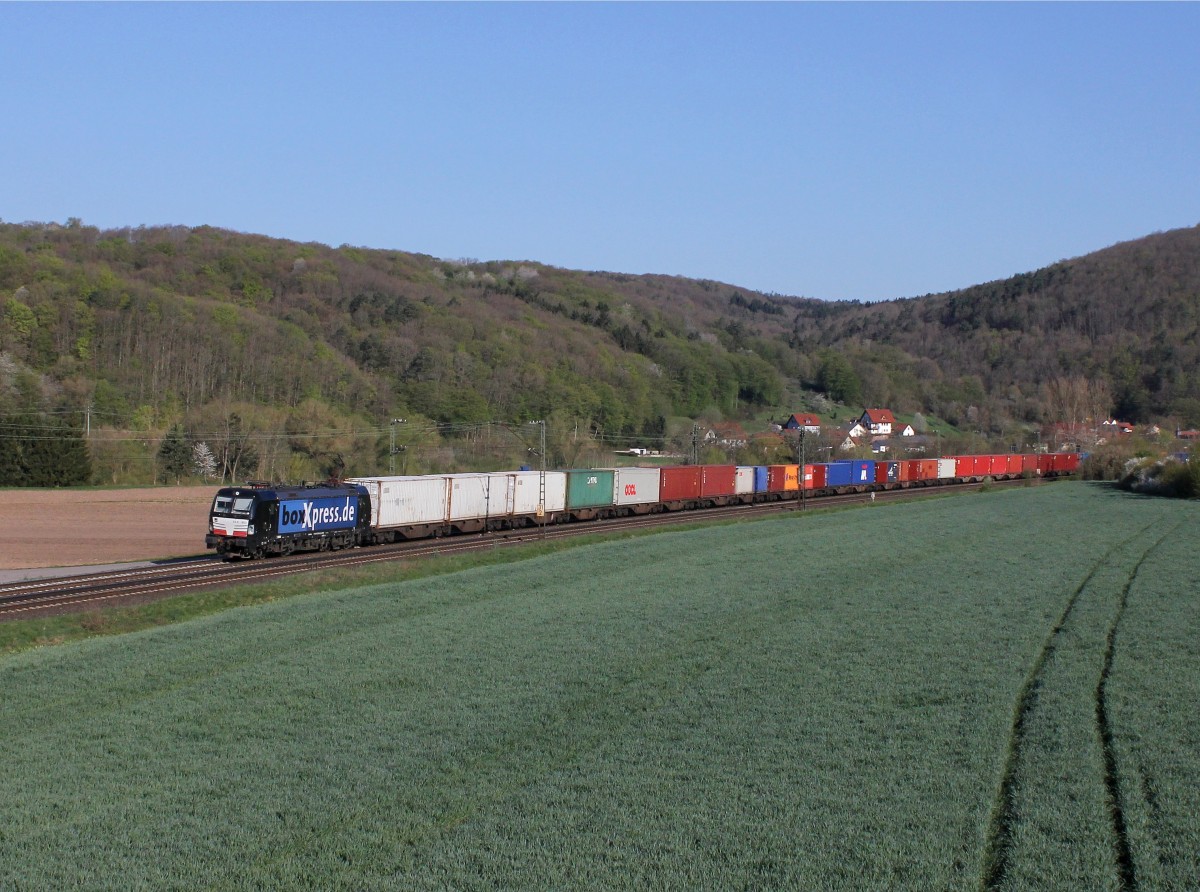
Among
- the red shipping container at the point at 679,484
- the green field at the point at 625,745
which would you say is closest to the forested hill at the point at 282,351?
the red shipping container at the point at 679,484

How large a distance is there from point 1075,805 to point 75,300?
421ft

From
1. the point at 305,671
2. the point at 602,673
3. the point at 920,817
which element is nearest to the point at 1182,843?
the point at 920,817

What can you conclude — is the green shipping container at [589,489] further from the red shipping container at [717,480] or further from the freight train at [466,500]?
the red shipping container at [717,480]

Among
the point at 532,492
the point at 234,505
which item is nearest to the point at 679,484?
the point at 532,492

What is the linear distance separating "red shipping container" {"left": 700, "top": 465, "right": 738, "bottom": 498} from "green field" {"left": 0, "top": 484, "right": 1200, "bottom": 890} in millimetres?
41612

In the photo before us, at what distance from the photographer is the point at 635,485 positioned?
62.2m

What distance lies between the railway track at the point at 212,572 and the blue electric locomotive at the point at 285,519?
0.59 metres

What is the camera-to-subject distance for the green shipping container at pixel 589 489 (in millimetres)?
57594

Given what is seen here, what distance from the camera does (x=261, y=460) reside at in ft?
305

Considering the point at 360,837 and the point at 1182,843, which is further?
the point at 360,837

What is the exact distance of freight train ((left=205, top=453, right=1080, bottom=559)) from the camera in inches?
1635

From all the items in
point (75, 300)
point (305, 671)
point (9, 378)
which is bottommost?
point (305, 671)

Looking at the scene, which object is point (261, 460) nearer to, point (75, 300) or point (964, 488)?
point (75, 300)

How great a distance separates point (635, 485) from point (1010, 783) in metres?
50.7
